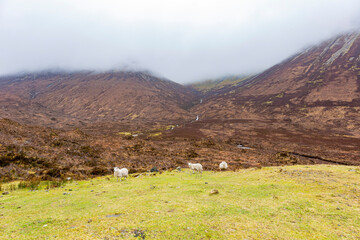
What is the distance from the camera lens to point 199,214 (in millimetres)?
8539

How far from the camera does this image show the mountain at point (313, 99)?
108m

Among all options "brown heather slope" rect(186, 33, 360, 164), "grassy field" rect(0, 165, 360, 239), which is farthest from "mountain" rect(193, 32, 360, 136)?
"grassy field" rect(0, 165, 360, 239)

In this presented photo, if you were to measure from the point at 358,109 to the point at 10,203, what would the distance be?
15308 cm

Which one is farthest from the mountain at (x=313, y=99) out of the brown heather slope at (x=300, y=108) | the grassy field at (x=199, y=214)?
the grassy field at (x=199, y=214)

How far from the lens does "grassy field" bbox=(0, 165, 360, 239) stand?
6.84 meters

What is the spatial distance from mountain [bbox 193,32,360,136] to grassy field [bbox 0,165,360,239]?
101498mm

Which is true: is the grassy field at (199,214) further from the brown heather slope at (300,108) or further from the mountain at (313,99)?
the mountain at (313,99)

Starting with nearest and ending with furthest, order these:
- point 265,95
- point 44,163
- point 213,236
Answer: point 213,236 < point 44,163 < point 265,95

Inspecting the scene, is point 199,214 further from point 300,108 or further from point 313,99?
point 313,99

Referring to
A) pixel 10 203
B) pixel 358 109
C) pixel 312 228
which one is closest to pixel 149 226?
pixel 312 228

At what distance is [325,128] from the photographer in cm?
9556

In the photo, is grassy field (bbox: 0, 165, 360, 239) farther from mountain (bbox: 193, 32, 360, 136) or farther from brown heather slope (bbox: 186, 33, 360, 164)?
mountain (bbox: 193, 32, 360, 136)

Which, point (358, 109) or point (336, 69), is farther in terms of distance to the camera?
point (336, 69)

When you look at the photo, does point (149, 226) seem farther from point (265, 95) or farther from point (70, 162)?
point (265, 95)
